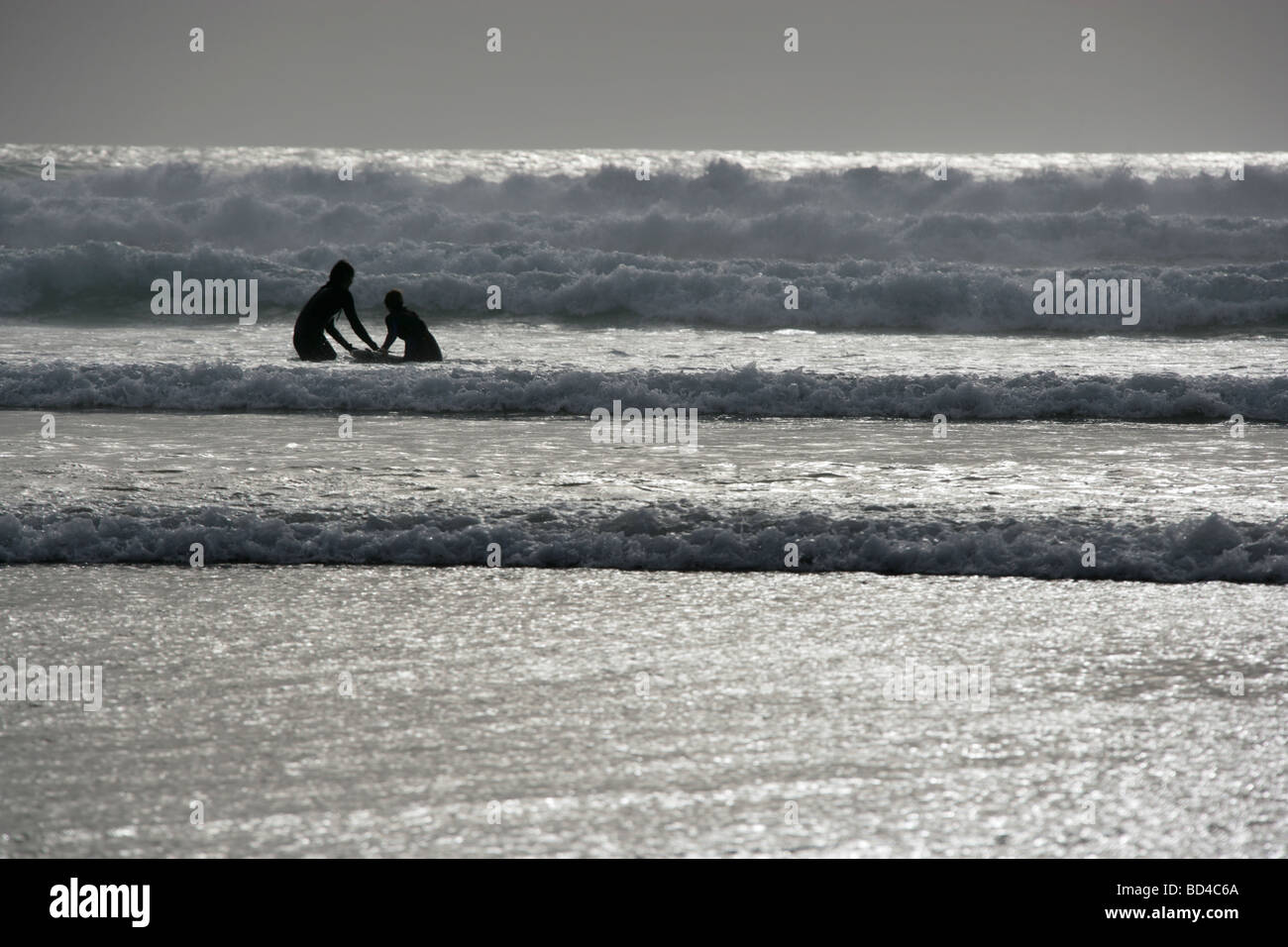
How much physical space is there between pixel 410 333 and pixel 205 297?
33.2ft

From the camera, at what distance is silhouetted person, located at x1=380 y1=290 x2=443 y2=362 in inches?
496

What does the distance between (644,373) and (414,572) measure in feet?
21.5

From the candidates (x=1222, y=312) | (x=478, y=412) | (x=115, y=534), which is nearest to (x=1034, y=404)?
(x=478, y=412)

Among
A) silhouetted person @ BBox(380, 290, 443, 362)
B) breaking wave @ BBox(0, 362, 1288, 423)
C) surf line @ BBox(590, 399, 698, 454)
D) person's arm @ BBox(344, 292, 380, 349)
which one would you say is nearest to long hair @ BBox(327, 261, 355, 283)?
person's arm @ BBox(344, 292, 380, 349)

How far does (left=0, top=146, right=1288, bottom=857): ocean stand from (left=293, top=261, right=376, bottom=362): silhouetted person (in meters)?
0.48

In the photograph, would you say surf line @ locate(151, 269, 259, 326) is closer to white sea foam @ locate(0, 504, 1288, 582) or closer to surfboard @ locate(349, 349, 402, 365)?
surfboard @ locate(349, 349, 402, 365)

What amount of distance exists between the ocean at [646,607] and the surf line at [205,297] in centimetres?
665

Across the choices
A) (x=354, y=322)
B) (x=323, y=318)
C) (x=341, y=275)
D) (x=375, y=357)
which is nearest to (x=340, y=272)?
(x=341, y=275)

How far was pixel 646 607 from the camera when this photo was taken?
4.79 m

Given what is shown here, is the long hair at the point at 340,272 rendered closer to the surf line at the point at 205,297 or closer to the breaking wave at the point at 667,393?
the breaking wave at the point at 667,393

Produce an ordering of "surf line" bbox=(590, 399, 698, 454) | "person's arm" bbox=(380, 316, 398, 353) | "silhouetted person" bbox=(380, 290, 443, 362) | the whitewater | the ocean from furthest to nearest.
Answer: "silhouetted person" bbox=(380, 290, 443, 362)
"person's arm" bbox=(380, 316, 398, 353)
"surf line" bbox=(590, 399, 698, 454)
the whitewater
the ocean

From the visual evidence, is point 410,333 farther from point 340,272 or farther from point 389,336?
point 340,272

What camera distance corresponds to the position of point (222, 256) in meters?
21.6
